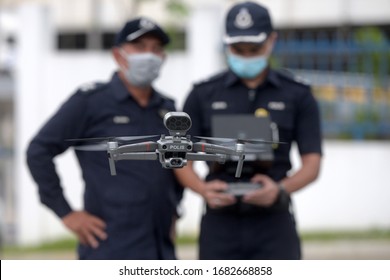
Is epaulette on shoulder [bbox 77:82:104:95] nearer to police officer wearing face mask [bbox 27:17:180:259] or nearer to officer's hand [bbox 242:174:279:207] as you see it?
police officer wearing face mask [bbox 27:17:180:259]

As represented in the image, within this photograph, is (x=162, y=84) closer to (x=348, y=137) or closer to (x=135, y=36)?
(x=348, y=137)

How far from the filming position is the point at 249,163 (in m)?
4.19

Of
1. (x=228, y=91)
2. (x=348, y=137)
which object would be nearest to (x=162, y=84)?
(x=348, y=137)

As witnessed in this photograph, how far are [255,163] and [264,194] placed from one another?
5.2 inches

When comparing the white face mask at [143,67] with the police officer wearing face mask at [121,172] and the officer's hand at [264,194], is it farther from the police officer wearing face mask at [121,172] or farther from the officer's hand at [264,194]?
the officer's hand at [264,194]

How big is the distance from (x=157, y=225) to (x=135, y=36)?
772 mm

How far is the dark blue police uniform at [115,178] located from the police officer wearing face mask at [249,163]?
159mm

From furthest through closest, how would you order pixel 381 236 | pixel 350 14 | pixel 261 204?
pixel 350 14
pixel 381 236
pixel 261 204

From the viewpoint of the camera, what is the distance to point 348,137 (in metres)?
13.0

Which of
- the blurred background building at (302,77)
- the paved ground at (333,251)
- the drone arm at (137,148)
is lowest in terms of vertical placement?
the paved ground at (333,251)

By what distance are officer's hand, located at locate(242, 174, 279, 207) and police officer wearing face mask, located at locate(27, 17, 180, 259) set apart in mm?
364

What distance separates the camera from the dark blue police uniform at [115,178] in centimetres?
421

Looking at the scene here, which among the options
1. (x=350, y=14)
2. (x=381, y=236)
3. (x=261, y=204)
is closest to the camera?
(x=261, y=204)

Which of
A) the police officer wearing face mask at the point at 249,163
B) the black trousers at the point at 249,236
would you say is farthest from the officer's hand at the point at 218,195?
the black trousers at the point at 249,236
